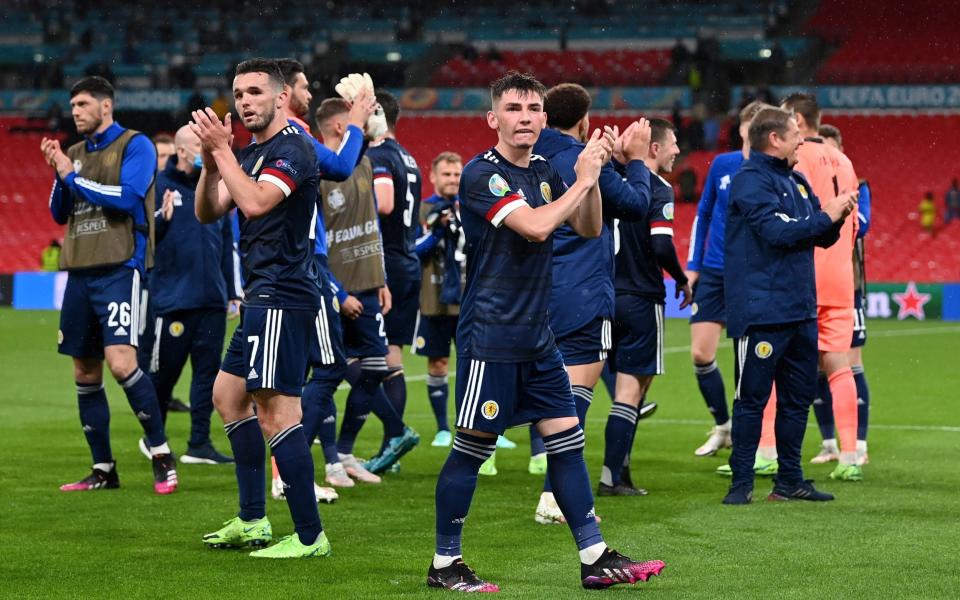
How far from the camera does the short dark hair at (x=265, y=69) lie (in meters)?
5.94

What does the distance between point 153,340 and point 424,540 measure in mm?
4194

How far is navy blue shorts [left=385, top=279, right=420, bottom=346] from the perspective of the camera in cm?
934

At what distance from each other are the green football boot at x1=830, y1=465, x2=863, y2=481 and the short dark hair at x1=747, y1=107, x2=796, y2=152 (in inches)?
83.4

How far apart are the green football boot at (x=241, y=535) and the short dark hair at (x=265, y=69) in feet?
A: 6.29

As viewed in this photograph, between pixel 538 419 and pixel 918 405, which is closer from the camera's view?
pixel 538 419

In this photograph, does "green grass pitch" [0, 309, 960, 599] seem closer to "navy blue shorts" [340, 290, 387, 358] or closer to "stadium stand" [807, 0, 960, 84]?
"navy blue shorts" [340, 290, 387, 358]

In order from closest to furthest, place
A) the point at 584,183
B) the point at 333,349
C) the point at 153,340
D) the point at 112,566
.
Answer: the point at 584,183 < the point at 112,566 < the point at 333,349 < the point at 153,340

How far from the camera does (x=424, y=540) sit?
659 centimetres

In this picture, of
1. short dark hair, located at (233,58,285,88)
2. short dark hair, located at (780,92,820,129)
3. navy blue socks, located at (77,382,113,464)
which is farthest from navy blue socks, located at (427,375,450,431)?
short dark hair, located at (233,58,285,88)

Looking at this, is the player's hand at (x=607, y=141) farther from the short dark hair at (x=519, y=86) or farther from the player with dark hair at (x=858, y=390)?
the player with dark hair at (x=858, y=390)

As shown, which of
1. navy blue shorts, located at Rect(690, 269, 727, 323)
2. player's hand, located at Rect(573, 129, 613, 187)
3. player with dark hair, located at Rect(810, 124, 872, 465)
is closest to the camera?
player's hand, located at Rect(573, 129, 613, 187)

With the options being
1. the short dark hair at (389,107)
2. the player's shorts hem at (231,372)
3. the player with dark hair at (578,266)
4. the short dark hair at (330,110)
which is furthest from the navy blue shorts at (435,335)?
the player's shorts hem at (231,372)

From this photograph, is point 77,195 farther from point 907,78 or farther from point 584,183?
point 907,78

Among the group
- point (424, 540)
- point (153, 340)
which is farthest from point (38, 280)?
point (424, 540)
